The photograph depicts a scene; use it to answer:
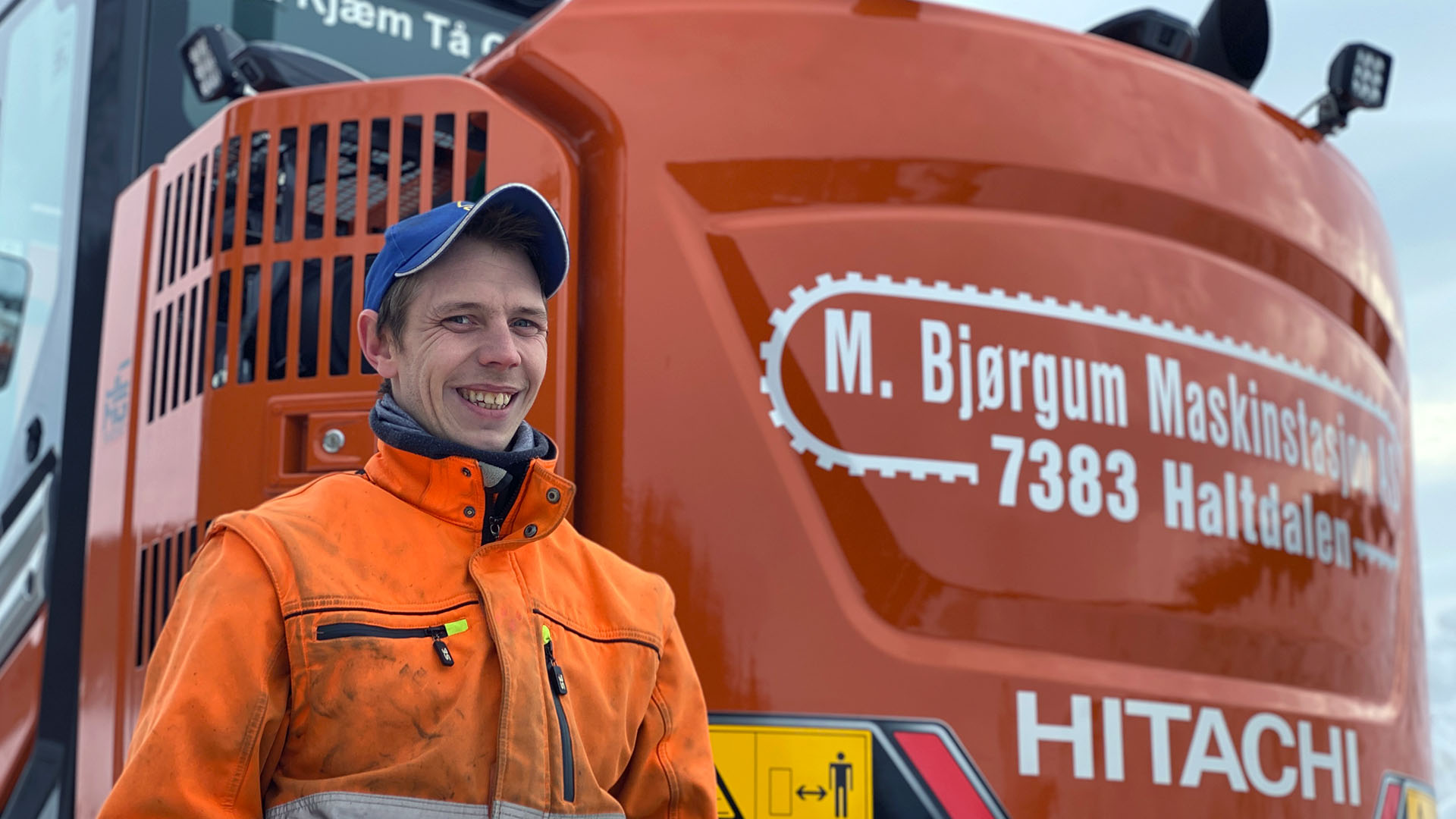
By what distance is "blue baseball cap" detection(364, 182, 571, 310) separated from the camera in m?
1.46

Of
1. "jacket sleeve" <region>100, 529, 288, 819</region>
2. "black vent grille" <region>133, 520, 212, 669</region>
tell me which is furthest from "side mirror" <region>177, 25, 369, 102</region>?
"jacket sleeve" <region>100, 529, 288, 819</region>

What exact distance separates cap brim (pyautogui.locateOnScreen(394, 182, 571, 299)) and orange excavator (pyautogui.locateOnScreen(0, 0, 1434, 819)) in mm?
732

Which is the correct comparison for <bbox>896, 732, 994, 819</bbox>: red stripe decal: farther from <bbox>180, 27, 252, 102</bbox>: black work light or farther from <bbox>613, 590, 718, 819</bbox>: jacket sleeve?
<bbox>180, 27, 252, 102</bbox>: black work light

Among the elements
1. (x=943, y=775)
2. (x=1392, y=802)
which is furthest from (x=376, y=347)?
(x=1392, y=802)

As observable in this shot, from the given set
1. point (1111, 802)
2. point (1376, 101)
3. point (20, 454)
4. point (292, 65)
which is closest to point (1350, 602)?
point (1111, 802)

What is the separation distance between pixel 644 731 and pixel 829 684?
2.42 feet

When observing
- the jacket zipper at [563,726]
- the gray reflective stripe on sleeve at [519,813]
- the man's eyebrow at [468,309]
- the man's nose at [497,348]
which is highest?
the man's eyebrow at [468,309]

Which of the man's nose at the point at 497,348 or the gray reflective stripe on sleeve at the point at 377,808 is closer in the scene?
the gray reflective stripe on sleeve at the point at 377,808

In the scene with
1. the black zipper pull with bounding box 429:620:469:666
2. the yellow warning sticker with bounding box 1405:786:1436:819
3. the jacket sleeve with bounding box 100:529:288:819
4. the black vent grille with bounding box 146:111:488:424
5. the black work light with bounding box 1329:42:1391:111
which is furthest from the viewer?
the black work light with bounding box 1329:42:1391:111

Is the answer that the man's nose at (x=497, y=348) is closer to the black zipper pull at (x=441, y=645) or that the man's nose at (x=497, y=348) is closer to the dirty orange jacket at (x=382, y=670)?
the dirty orange jacket at (x=382, y=670)

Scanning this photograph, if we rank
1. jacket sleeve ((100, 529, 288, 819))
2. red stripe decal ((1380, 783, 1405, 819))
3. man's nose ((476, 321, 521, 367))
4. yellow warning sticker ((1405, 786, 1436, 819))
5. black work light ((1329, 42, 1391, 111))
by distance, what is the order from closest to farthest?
jacket sleeve ((100, 529, 288, 819)), man's nose ((476, 321, 521, 367)), red stripe decal ((1380, 783, 1405, 819)), yellow warning sticker ((1405, 786, 1436, 819)), black work light ((1329, 42, 1391, 111))

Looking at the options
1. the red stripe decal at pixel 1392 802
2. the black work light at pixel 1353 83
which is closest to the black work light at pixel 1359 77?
the black work light at pixel 1353 83

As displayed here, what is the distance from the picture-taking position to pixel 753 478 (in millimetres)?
2279

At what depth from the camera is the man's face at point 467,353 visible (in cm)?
147
